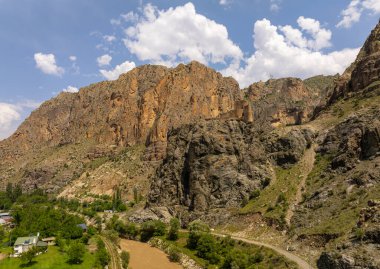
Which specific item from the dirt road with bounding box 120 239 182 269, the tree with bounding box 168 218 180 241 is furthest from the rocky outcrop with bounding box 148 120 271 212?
the dirt road with bounding box 120 239 182 269

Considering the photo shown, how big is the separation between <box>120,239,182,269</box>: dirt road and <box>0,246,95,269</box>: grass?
325 inches

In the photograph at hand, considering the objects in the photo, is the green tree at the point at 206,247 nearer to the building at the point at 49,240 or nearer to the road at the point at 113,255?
the road at the point at 113,255

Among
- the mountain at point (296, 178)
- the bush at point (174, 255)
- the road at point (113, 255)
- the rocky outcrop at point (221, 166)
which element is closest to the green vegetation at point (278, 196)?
the mountain at point (296, 178)

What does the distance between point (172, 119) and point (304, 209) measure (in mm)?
122909

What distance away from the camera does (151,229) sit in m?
98.7

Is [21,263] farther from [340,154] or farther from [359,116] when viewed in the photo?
[359,116]

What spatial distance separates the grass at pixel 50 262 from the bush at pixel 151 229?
20.2 metres

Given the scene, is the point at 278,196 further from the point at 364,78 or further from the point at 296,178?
the point at 364,78

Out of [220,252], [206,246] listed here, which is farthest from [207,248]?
[220,252]

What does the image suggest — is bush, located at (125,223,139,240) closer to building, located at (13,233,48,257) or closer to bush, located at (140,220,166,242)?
bush, located at (140,220,166,242)

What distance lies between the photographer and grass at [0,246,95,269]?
237 ft

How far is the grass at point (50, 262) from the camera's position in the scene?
7231 cm

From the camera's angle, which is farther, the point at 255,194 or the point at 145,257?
the point at 255,194

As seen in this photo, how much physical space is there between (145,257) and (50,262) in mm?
18919
